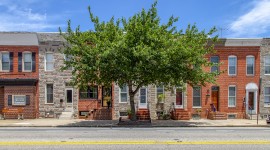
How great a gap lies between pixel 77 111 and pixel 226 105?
1443 centimetres

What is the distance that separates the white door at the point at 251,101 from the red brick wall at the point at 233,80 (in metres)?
0.46

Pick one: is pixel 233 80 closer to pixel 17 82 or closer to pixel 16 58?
pixel 17 82

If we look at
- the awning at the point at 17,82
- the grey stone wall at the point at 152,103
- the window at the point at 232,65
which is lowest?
the grey stone wall at the point at 152,103

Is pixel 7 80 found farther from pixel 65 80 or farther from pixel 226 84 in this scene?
pixel 226 84

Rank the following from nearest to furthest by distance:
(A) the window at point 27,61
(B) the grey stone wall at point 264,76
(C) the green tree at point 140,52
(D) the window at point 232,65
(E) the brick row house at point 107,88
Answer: (C) the green tree at point 140,52 < (E) the brick row house at point 107,88 < (A) the window at point 27,61 < (B) the grey stone wall at point 264,76 < (D) the window at point 232,65

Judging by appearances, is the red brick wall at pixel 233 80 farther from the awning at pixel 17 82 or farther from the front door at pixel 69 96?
the awning at pixel 17 82

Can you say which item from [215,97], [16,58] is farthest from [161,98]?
[16,58]

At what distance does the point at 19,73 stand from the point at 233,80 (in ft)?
67.5

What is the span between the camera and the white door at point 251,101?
31733 millimetres

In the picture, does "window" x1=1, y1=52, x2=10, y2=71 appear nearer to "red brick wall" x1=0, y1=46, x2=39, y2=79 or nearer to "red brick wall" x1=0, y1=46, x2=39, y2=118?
"red brick wall" x1=0, y1=46, x2=39, y2=118

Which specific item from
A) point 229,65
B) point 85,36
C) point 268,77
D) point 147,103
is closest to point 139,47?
point 85,36

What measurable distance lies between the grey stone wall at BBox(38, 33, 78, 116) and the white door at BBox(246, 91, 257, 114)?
16.6 m

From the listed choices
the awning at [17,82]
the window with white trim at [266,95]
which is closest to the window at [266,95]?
the window with white trim at [266,95]

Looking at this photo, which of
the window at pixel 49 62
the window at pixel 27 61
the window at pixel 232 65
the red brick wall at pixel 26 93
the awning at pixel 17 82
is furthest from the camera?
the window at pixel 232 65
